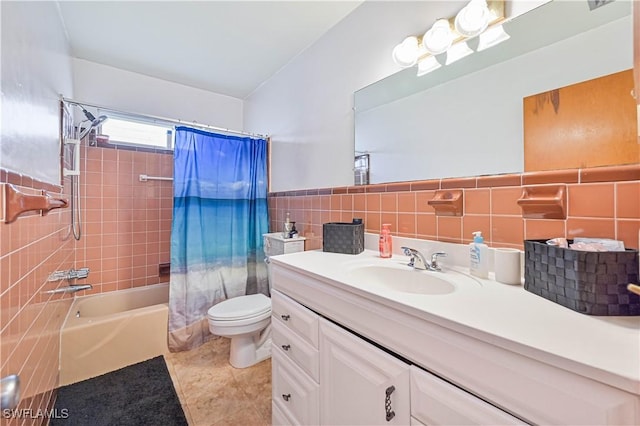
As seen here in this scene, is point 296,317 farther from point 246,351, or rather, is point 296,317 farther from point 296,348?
point 246,351

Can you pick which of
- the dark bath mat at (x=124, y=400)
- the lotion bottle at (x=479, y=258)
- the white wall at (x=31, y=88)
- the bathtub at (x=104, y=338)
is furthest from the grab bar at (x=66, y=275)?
the lotion bottle at (x=479, y=258)

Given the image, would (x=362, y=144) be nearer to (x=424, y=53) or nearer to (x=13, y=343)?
(x=424, y=53)

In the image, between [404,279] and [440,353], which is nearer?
[440,353]

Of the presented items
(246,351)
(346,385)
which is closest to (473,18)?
(346,385)

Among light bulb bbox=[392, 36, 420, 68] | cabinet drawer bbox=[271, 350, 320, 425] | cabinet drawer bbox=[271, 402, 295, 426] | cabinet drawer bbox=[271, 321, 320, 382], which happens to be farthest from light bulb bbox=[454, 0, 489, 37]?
cabinet drawer bbox=[271, 402, 295, 426]

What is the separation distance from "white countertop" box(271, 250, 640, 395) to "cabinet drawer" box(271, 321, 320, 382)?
35 centimetres

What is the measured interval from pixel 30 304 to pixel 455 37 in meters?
2.07

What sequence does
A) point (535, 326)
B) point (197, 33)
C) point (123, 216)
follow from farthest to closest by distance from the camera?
point (123, 216) → point (197, 33) → point (535, 326)

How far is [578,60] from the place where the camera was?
Answer: 0.85 m

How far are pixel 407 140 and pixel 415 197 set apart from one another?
1.03 feet

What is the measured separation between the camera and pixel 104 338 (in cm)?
171

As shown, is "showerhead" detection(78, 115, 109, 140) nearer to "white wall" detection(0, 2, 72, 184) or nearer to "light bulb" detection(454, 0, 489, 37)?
"white wall" detection(0, 2, 72, 184)

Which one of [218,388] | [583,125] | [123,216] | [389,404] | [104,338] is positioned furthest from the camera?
[123,216]

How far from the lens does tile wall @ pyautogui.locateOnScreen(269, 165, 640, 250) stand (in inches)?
29.9
